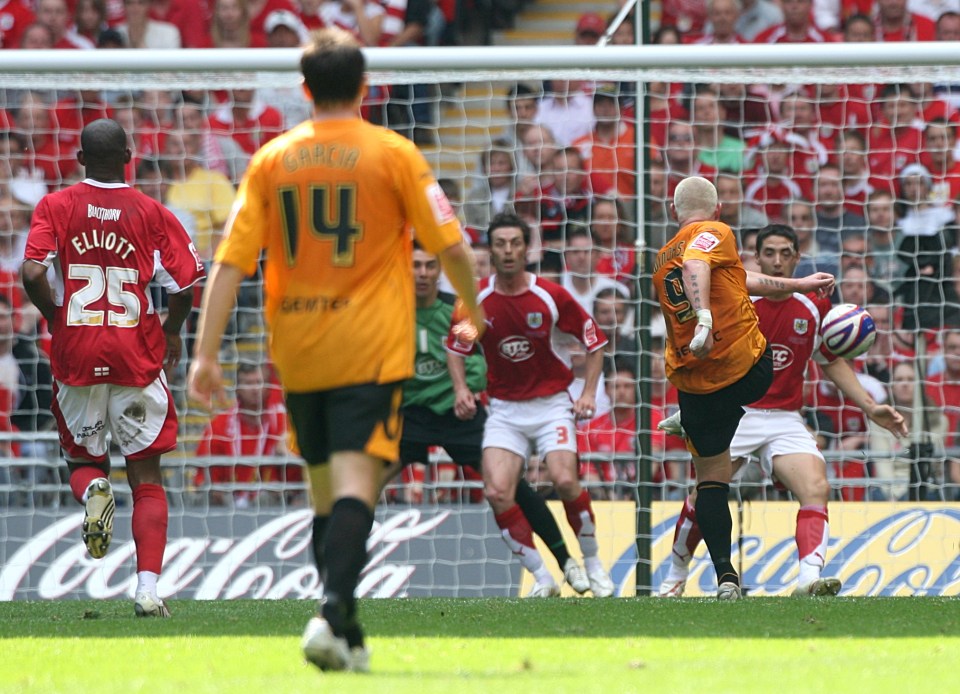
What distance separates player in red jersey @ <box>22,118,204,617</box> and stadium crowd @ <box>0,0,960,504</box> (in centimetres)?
335

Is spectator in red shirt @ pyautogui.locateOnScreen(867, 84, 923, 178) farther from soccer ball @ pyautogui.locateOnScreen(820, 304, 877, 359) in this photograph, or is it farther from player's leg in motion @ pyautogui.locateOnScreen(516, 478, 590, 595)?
player's leg in motion @ pyautogui.locateOnScreen(516, 478, 590, 595)

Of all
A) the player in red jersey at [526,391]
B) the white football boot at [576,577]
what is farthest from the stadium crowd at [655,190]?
the white football boot at [576,577]

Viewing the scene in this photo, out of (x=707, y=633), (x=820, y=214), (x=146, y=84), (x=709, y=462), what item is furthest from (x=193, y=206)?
(x=707, y=633)

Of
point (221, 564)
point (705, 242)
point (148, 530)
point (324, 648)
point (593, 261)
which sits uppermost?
point (705, 242)

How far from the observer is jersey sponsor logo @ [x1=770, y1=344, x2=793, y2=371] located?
8.31m

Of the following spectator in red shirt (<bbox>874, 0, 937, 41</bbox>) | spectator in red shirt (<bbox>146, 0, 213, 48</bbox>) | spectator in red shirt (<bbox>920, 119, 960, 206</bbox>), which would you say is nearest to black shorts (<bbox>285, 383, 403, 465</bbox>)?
spectator in red shirt (<bbox>920, 119, 960, 206</bbox>)

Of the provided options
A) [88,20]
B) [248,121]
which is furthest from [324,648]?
[88,20]

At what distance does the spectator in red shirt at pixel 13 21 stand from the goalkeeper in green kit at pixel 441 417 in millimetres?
6956

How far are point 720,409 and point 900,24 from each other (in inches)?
302

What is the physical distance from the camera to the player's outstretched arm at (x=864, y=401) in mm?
8164

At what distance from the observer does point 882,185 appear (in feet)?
38.8

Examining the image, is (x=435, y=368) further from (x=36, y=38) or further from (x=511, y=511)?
(x=36, y=38)

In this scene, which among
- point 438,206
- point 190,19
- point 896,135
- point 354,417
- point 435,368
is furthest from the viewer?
point 190,19

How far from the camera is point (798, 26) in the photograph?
44.8ft
